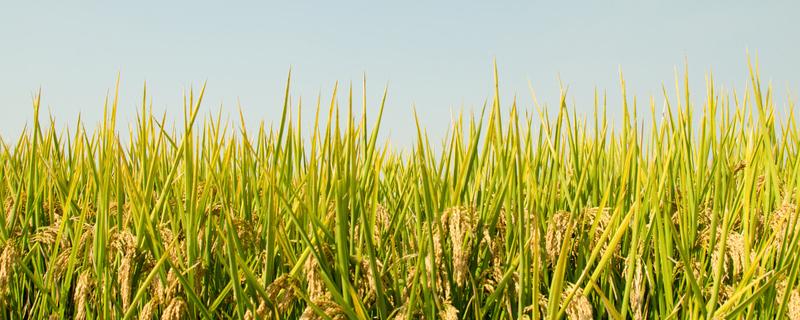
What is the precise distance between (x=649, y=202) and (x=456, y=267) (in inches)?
35.9

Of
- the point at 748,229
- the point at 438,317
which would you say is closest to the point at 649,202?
the point at 748,229

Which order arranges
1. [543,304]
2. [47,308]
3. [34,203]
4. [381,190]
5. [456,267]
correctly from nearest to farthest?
1. [456,267]
2. [543,304]
3. [47,308]
4. [34,203]
5. [381,190]

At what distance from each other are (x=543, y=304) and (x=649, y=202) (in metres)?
0.66

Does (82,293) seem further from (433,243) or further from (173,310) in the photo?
(433,243)

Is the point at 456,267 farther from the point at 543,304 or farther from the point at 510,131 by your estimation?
the point at 510,131

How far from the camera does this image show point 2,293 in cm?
257

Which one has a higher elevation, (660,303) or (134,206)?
(134,206)

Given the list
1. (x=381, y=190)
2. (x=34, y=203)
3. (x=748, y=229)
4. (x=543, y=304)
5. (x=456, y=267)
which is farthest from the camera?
(x=381, y=190)

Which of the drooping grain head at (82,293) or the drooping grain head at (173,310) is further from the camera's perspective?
the drooping grain head at (82,293)

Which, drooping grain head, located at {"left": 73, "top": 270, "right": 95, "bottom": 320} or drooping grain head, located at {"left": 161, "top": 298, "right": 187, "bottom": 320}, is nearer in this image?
drooping grain head, located at {"left": 161, "top": 298, "right": 187, "bottom": 320}

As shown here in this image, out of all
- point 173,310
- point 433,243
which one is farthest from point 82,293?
point 433,243

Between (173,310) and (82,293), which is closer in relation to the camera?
(173,310)

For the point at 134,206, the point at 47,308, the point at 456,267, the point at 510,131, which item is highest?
the point at 510,131

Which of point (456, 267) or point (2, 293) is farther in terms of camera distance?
point (2, 293)
